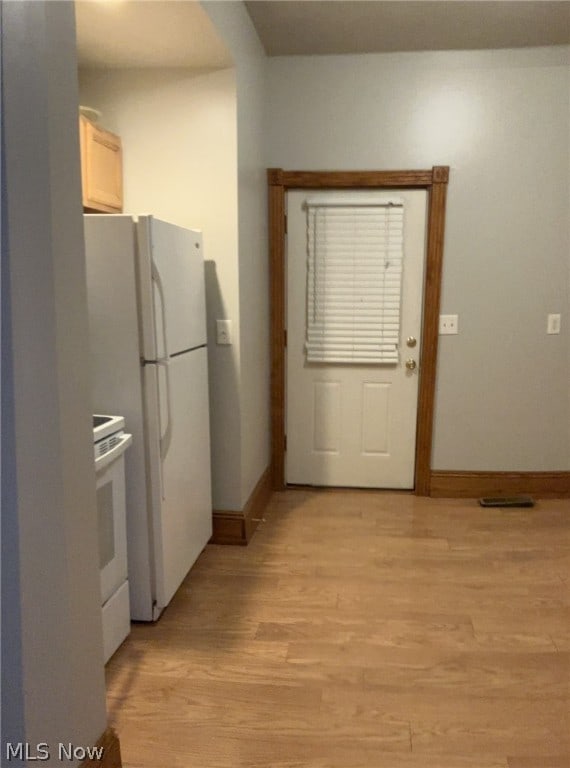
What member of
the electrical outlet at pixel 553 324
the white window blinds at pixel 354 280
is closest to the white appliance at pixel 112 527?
the white window blinds at pixel 354 280

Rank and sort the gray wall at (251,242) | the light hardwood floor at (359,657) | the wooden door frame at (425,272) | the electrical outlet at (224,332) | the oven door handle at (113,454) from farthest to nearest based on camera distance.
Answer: the wooden door frame at (425,272) < the electrical outlet at (224,332) < the gray wall at (251,242) < the oven door handle at (113,454) < the light hardwood floor at (359,657)

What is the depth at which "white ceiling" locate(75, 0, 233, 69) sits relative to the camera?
2.11 meters

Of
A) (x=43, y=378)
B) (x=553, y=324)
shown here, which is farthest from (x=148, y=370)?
(x=553, y=324)

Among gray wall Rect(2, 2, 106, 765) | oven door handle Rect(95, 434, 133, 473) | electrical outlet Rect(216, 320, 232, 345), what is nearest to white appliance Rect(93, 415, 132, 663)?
oven door handle Rect(95, 434, 133, 473)

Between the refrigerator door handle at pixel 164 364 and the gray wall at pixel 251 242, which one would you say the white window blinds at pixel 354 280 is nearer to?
the gray wall at pixel 251 242

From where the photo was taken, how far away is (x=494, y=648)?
7.18 feet

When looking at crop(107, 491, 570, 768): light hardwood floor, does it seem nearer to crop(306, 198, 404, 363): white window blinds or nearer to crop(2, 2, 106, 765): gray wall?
crop(2, 2, 106, 765): gray wall

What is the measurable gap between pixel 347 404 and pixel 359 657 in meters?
1.94

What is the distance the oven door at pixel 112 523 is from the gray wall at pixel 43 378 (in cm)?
62

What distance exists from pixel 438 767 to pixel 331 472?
2.36 meters

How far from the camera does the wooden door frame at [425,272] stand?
3.51 metres

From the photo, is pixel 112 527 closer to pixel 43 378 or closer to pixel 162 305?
pixel 162 305

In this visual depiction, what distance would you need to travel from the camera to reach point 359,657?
214cm

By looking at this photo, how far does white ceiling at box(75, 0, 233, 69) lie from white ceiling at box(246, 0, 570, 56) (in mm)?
536
